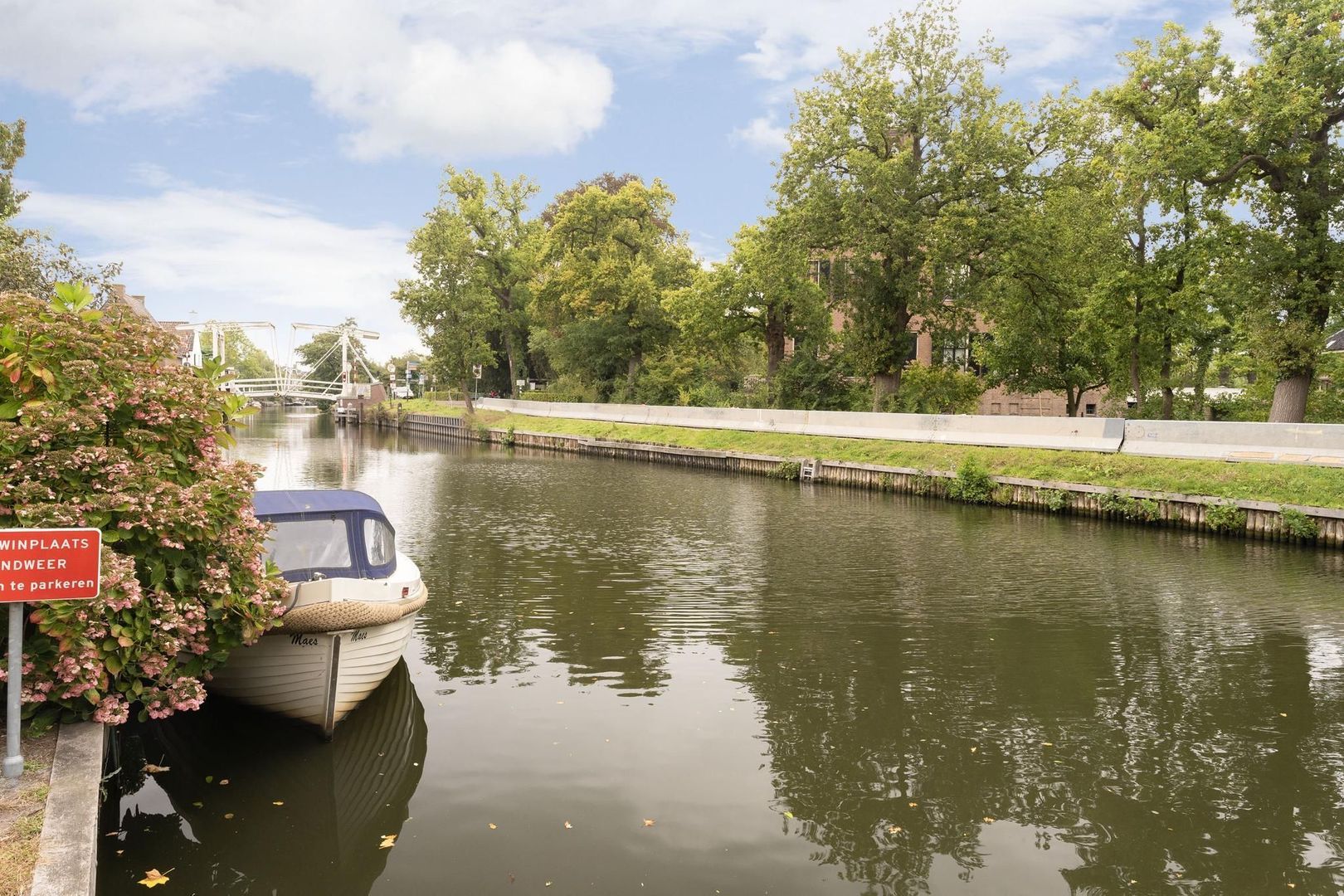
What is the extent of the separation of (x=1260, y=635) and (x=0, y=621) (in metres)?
14.6

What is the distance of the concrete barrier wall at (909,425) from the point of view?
92.4 feet

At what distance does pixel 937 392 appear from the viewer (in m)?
39.5

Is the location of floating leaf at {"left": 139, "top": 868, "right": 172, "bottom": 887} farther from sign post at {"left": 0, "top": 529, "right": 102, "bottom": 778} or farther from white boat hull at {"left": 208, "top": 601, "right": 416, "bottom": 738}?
white boat hull at {"left": 208, "top": 601, "right": 416, "bottom": 738}

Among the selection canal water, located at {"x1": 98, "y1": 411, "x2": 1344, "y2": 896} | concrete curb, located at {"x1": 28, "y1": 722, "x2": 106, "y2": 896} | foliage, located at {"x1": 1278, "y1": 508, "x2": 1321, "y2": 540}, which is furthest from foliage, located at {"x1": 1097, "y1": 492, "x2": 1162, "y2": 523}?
concrete curb, located at {"x1": 28, "y1": 722, "x2": 106, "y2": 896}

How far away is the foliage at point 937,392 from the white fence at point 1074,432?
281 cm

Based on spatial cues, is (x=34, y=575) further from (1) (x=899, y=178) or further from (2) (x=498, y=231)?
(2) (x=498, y=231)

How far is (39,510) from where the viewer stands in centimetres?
627

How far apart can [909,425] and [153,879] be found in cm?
3108

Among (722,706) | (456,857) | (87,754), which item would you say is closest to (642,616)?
(722,706)

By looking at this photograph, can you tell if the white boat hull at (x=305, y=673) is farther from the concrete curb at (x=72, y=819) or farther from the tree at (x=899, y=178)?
the tree at (x=899, y=178)

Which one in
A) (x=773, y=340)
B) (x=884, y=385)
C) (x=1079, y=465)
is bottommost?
(x=1079, y=465)

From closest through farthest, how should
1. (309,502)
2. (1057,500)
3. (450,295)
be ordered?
1. (309,502)
2. (1057,500)
3. (450,295)

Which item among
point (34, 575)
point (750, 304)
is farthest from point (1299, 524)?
point (750, 304)

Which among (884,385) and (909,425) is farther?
(884,385)
